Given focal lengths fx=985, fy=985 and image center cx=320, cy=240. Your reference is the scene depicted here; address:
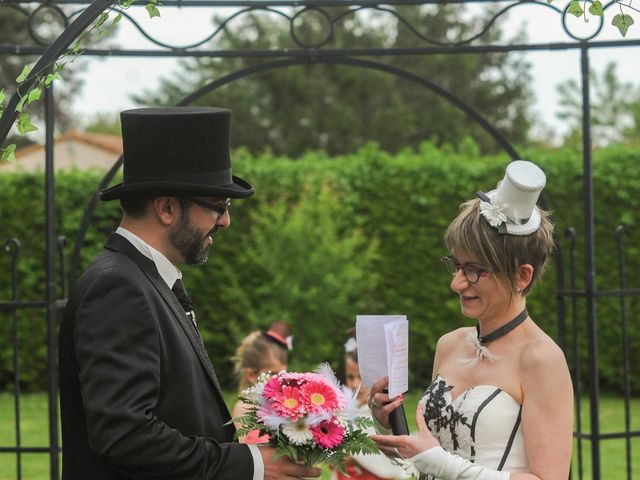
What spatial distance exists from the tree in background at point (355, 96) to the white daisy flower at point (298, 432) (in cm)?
2602

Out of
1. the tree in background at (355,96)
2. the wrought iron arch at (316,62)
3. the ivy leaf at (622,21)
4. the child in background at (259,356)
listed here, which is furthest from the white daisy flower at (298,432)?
the tree in background at (355,96)

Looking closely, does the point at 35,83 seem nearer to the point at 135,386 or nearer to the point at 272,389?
the point at 135,386

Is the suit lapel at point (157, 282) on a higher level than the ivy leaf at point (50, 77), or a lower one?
lower

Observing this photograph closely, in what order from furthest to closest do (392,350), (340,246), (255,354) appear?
1. (340,246)
2. (255,354)
3. (392,350)

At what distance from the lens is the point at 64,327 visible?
8.81ft

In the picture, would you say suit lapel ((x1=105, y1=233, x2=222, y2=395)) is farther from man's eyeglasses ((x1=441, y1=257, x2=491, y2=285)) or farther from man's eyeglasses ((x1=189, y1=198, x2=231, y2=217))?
man's eyeglasses ((x1=441, y1=257, x2=491, y2=285))

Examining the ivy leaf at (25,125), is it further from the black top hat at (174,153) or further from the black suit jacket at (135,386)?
the black suit jacket at (135,386)

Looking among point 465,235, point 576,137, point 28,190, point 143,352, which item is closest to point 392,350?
point 465,235

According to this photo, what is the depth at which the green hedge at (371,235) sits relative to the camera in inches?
452

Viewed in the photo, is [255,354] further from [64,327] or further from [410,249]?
[410,249]

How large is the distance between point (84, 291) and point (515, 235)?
4.21 ft

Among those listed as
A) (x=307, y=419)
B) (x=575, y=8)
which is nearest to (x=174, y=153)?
(x=307, y=419)

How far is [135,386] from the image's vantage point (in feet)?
8.15

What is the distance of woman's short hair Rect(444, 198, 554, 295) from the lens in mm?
2980
